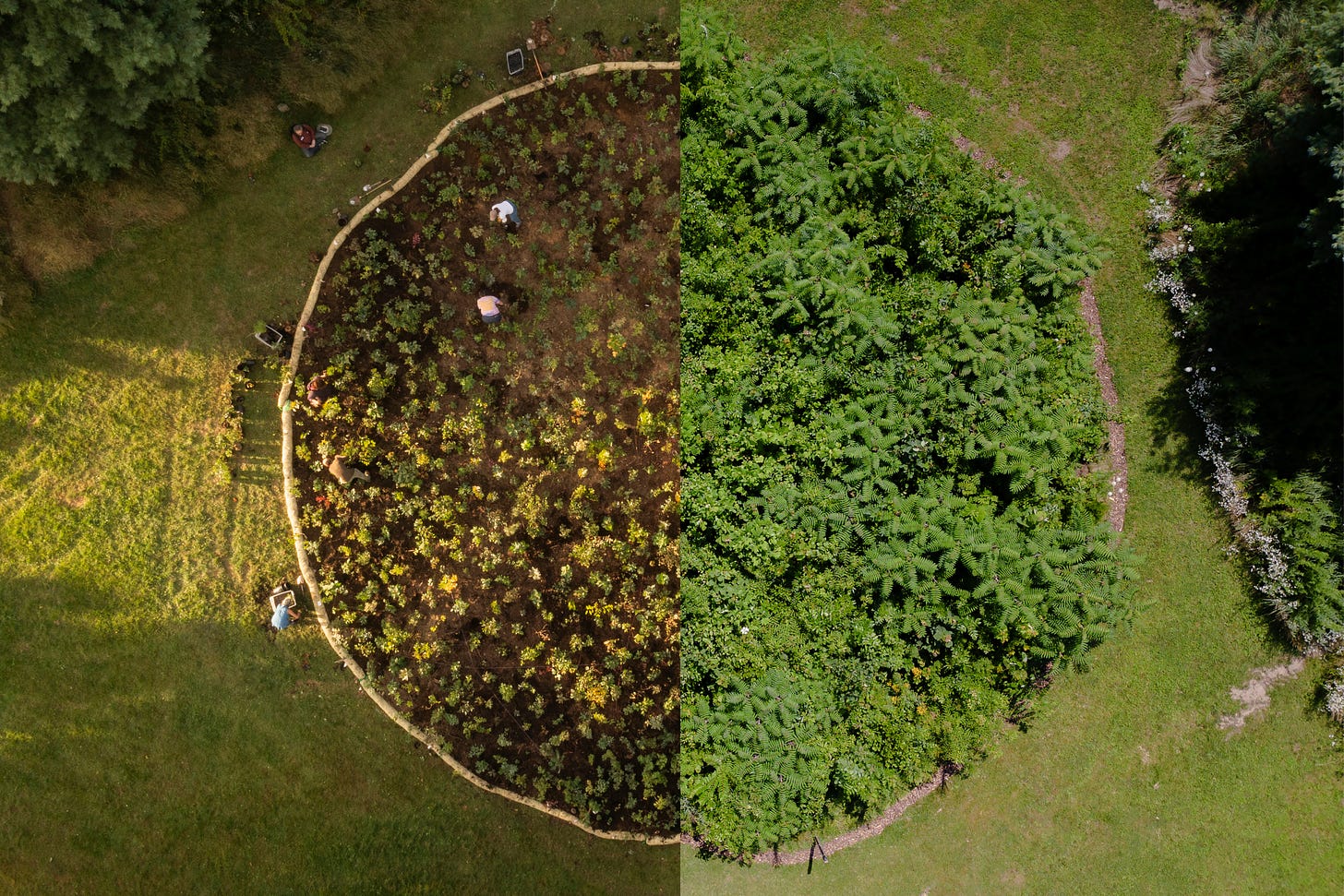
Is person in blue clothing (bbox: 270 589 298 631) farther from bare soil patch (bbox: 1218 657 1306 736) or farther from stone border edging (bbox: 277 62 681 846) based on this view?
bare soil patch (bbox: 1218 657 1306 736)

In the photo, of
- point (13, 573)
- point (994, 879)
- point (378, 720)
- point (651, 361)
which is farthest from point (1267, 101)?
point (13, 573)

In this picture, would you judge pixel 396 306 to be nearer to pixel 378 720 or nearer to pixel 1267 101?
pixel 378 720

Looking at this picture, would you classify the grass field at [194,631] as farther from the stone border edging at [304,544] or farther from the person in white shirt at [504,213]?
the person in white shirt at [504,213]

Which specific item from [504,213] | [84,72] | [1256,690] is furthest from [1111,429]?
[84,72]

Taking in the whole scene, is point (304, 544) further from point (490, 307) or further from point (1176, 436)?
point (1176, 436)

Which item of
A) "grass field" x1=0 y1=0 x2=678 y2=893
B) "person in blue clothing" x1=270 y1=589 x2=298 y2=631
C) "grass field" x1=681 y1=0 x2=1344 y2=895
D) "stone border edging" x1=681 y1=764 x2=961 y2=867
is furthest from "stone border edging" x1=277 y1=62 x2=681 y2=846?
"grass field" x1=681 y1=0 x2=1344 y2=895

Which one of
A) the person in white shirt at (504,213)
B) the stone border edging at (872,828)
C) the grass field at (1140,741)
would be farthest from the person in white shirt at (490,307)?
the stone border edging at (872,828)

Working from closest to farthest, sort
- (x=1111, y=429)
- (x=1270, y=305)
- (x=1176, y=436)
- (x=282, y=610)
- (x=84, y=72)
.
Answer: (x=84, y=72) → (x=1270, y=305) → (x=282, y=610) → (x=1176, y=436) → (x=1111, y=429)
